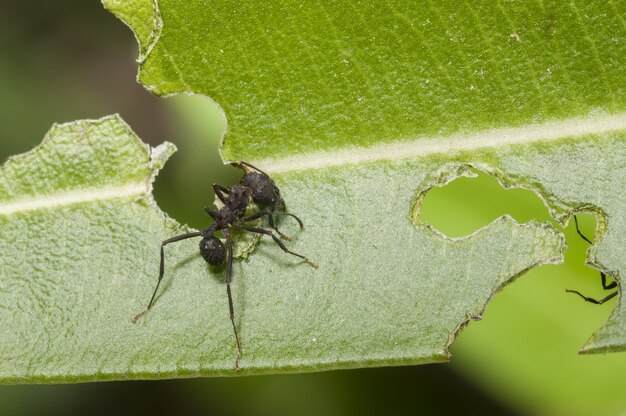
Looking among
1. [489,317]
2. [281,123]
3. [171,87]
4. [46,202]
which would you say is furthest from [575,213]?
[46,202]

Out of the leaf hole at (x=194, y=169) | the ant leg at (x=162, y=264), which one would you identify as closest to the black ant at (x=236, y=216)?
the ant leg at (x=162, y=264)

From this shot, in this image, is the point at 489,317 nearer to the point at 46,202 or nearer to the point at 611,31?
the point at 611,31

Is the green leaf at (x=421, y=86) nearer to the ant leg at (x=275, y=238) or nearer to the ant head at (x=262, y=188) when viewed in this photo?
the ant head at (x=262, y=188)

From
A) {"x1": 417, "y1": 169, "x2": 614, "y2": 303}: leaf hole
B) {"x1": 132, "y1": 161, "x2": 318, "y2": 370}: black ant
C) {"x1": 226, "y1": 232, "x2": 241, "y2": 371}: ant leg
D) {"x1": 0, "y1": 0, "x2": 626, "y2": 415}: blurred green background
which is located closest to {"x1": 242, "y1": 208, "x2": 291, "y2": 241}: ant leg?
{"x1": 132, "y1": 161, "x2": 318, "y2": 370}: black ant

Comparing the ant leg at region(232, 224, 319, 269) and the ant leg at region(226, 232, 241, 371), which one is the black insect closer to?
the ant leg at region(232, 224, 319, 269)

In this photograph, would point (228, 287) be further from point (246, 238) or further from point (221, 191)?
point (221, 191)

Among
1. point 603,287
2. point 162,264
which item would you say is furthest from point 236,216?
point 603,287
